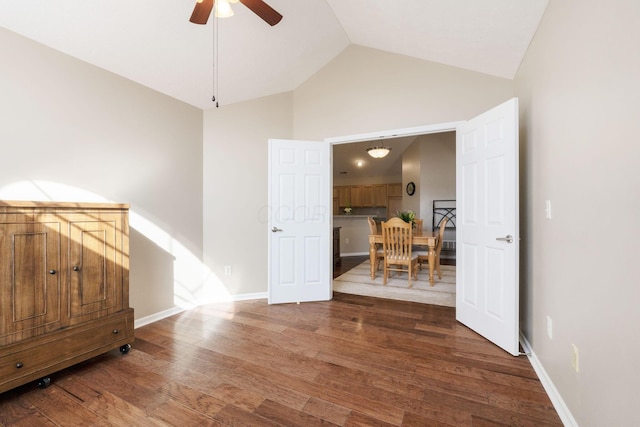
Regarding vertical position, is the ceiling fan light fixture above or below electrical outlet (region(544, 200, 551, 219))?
above

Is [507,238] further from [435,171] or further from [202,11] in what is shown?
[435,171]

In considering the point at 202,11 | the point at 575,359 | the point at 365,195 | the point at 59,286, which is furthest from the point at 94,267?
the point at 365,195

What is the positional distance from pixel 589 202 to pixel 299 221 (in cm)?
262

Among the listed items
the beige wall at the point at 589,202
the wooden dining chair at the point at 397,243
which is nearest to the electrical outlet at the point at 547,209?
the beige wall at the point at 589,202

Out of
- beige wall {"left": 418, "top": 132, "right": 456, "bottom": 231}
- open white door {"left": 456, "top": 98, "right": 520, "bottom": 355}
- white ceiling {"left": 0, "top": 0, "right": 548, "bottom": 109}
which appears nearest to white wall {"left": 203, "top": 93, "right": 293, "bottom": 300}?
white ceiling {"left": 0, "top": 0, "right": 548, "bottom": 109}

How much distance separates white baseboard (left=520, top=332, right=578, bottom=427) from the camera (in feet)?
4.52

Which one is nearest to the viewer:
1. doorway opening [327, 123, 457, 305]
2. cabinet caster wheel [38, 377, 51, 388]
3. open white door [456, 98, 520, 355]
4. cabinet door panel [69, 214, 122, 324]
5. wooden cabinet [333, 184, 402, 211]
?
cabinet caster wheel [38, 377, 51, 388]

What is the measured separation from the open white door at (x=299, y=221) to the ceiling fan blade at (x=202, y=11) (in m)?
1.51

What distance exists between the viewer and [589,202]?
125cm

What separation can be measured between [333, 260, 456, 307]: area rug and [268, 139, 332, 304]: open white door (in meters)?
0.72

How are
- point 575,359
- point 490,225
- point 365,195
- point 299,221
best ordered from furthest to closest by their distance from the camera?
point 365,195 → point 299,221 → point 490,225 → point 575,359

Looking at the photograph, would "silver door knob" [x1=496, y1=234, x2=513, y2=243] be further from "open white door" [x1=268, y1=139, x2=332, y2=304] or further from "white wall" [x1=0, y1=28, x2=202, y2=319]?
"white wall" [x1=0, y1=28, x2=202, y2=319]

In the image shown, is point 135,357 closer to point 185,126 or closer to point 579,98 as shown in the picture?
point 185,126

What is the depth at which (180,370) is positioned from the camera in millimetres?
1901
